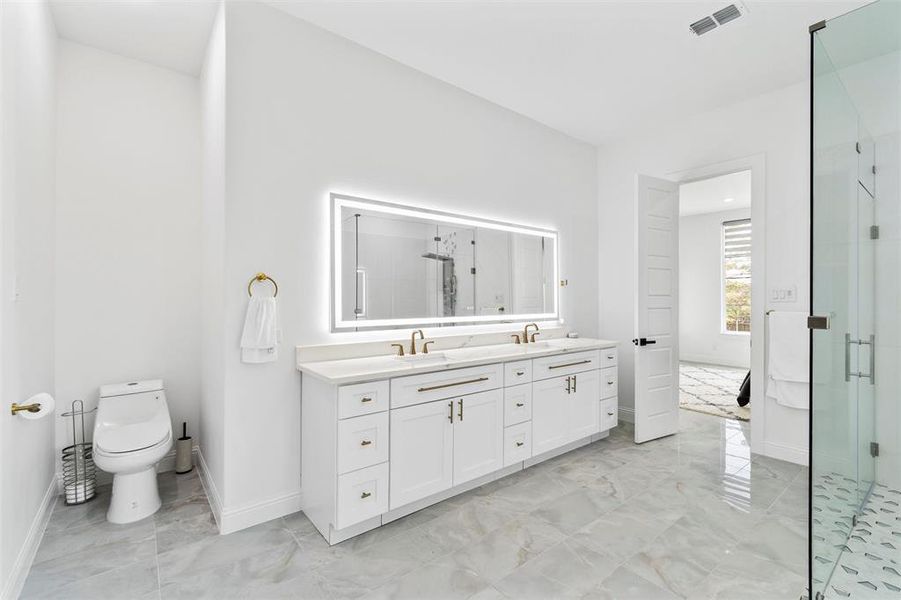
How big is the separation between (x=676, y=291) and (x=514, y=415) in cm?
213

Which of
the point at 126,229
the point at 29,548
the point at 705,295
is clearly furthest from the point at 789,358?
the point at 705,295

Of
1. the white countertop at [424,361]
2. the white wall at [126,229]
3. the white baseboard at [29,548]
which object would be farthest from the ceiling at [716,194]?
the white baseboard at [29,548]

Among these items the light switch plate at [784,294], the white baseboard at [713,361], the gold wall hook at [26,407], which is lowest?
the white baseboard at [713,361]

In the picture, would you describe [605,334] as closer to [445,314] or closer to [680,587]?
[445,314]

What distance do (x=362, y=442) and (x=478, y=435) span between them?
0.80 meters

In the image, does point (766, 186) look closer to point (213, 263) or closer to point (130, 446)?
point (213, 263)

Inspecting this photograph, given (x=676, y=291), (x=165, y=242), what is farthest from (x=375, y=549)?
(x=676, y=291)

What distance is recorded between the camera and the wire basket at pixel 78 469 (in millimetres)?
2516

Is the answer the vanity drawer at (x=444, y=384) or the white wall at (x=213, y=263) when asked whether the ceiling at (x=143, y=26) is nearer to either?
the white wall at (x=213, y=263)

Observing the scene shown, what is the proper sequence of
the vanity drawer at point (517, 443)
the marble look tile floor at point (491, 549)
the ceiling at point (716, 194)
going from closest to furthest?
the marble look tile floor at point (491, 549) < the vanity drawer at point (517, 443) < the ceiling at point (716, 194)

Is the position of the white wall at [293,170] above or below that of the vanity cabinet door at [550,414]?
above

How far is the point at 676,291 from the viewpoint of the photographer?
3930mm

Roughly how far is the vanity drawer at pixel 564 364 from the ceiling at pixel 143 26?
3.01 m

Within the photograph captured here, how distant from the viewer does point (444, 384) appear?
2488 mm
